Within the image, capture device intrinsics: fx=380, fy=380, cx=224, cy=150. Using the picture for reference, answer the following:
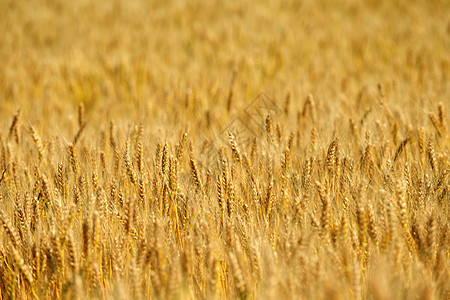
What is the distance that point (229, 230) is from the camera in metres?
1.34

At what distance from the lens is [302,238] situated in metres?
1.20

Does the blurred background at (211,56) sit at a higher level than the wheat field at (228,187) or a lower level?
higher

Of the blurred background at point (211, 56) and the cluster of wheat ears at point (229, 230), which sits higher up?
the blurred background at point (211, 56)

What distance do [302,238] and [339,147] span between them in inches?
24.5

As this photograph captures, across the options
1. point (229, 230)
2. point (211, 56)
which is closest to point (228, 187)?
point (229, 230)

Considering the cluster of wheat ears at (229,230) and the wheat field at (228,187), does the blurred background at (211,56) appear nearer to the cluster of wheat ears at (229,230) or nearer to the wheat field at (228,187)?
the wheat field at (228,187)

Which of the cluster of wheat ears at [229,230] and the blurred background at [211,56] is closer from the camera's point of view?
the cluster of wheat ears at [229,230]

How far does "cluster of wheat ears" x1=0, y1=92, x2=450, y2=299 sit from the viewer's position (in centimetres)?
112

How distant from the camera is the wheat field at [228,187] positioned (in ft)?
3.81

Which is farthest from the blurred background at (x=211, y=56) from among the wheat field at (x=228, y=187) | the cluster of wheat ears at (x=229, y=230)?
the cluster of wheat ears at (x=229, y=230)

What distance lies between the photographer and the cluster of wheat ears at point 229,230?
1.12m

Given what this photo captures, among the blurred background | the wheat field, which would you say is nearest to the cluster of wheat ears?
the wheat field

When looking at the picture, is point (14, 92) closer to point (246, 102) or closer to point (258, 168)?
point (246, 102)

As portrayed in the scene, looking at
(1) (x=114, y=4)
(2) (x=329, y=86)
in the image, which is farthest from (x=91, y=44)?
(2) (x=329, y=86)
